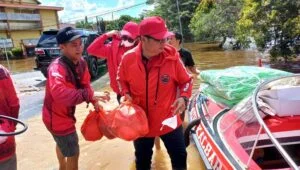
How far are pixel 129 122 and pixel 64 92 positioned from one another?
23.8 inches

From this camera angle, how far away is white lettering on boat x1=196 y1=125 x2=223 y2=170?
3.42m

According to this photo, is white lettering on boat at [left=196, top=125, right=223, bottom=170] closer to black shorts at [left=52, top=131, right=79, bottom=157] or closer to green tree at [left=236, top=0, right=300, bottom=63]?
black shorts at [left=52, top=131, right=79, bottom=157]

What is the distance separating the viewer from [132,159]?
5.29 m

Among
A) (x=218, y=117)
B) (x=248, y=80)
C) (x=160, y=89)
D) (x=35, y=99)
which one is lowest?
(x=35, y=99)

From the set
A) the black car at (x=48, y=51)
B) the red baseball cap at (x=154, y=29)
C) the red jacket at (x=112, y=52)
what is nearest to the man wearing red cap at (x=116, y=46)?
the red jacket at (x=112, y=52)

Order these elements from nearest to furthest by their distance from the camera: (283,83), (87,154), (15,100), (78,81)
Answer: (15,100), (78,81), (283,83), (87,154)

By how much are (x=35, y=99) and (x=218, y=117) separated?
24.1 feet

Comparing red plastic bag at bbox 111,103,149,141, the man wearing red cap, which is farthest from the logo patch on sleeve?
the man wearing red cap

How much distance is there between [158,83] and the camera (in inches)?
123

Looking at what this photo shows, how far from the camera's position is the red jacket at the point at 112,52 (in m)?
4.93

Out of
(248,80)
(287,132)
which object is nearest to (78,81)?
(287,132)

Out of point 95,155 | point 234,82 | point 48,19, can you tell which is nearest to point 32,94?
point 95,155

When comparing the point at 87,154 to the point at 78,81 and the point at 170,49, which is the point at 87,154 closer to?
the point at 78,81

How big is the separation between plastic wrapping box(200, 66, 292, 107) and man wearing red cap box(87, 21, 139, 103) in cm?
129
